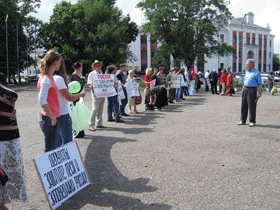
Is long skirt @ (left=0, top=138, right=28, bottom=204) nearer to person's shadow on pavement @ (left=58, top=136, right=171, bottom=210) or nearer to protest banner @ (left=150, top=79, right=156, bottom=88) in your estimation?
person's shadow on pavement @ (left=58, top=136, right=171, bottom=210)

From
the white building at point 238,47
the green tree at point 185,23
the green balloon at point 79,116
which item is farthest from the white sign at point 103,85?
the white building at point 238,47

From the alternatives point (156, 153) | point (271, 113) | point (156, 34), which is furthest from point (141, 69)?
point (156, 153)

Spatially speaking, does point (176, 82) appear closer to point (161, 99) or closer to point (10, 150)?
point (161, 99)

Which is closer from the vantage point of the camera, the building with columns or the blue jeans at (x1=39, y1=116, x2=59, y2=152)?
the blue jeans at (x1=39, y1=116, x2=59, y2=152)

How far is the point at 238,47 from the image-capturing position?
8231 cm

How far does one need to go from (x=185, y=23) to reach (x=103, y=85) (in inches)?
1351

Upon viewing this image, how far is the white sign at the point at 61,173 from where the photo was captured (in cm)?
365

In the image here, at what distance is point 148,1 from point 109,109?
3614 centimetres

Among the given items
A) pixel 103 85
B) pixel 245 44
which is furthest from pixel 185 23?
pixel 245 44

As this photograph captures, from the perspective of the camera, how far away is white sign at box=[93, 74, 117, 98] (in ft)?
29.5

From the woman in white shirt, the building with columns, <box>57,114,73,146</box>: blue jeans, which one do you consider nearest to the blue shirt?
the woman in white shirt

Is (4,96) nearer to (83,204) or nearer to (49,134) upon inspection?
(49,134)

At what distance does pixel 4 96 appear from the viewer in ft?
11.2

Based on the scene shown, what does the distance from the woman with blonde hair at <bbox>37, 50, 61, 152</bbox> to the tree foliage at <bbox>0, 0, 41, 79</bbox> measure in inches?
1709
